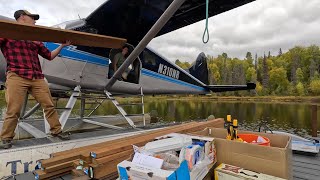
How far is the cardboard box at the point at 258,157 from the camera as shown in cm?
210

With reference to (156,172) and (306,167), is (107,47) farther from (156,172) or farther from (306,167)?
(306,167)

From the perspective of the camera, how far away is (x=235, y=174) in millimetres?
2166

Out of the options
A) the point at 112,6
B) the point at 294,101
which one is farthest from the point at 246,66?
the point at 112,6

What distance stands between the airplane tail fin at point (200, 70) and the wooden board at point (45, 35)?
253 inches

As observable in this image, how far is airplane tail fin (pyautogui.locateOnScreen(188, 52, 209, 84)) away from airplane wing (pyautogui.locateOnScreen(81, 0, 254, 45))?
4.73 m

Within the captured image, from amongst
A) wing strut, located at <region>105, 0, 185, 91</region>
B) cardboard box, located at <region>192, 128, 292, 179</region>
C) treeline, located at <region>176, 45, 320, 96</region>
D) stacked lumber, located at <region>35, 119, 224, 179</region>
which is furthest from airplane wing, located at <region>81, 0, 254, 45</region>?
treeline, located at <region>176, 45, 320, 96</region>

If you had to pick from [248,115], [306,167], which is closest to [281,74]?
[248,115]

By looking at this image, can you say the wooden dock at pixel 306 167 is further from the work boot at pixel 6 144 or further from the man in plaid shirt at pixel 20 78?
the work boot at pixel 6 144

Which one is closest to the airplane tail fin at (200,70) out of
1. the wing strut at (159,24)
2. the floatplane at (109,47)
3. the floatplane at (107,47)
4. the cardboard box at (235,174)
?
the floatplane at (107,47)

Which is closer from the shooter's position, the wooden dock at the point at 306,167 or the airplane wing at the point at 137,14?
the wooden dock at the point at 306,167

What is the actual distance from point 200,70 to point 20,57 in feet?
25.4

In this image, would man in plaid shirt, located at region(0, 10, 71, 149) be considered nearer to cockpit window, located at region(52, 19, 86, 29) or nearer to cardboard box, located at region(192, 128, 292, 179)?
cockpit window, located at region(52, 19, 86, 29)

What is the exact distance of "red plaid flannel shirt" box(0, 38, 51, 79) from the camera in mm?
3297

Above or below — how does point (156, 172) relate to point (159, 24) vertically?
below
